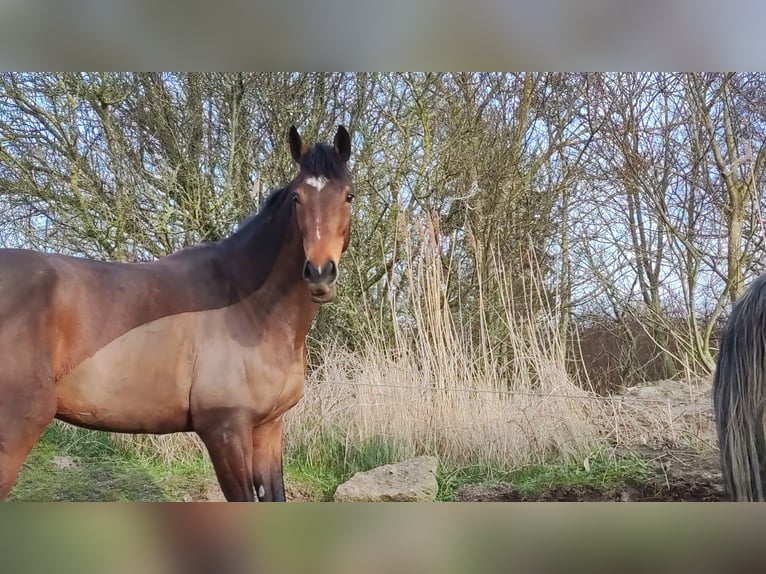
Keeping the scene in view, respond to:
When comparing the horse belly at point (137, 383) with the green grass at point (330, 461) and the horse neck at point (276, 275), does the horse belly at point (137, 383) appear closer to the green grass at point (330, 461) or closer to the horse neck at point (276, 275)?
the horse neck at point (276, 275)

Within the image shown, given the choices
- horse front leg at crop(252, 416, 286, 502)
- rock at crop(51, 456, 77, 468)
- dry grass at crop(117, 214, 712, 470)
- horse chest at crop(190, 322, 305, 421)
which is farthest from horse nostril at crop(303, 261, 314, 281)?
rock at crop(51, 456, 77, 468)

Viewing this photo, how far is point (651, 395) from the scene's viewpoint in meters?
2.17

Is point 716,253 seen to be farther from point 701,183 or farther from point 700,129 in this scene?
point 700,129

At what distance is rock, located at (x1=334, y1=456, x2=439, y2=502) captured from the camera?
212 centimetres

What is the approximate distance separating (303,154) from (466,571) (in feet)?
5.18

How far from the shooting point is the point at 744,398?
2.00 m

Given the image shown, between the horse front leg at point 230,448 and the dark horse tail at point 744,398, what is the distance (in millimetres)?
1644

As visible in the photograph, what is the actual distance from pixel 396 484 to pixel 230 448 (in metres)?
0.63

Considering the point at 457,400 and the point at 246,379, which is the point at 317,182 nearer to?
the point at 246,379

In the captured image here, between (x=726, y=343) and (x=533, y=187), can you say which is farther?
(x=533, y=187)

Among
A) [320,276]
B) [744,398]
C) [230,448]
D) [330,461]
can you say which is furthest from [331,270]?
[744,398]

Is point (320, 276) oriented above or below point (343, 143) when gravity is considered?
below
